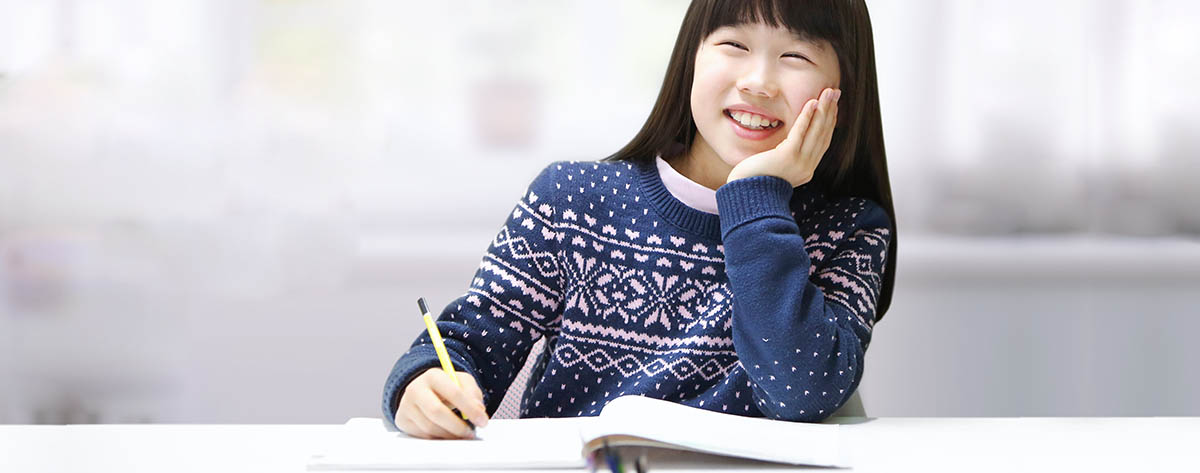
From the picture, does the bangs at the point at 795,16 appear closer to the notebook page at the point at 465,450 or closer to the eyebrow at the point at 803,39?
the eyebrow at the point at 803,39

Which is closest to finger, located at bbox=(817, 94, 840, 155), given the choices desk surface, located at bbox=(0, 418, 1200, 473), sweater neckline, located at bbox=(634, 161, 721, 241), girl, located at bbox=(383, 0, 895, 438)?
girl, located at bbox=(383, 0, 895, 438)

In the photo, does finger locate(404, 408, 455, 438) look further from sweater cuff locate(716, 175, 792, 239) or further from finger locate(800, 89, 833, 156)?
finger locate(800, 89, 833, 156)

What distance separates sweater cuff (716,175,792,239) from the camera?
95cm

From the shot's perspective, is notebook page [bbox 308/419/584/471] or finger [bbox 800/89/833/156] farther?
finger [bbox 800/89/833/156]

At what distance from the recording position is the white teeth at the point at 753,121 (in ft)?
3.43

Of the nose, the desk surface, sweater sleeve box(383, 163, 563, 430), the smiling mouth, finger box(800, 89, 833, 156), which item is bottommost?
the desk surface

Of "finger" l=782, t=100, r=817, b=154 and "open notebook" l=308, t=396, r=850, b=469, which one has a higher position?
"finger" l=782, t=100, r=817, b=154

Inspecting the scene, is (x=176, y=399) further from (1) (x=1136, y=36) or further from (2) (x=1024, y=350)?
(1) (x=1136, y=36)

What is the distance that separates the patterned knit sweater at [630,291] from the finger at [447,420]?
0.14 meters

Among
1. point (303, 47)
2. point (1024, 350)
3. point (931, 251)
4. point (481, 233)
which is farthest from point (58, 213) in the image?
point (1024, 350)

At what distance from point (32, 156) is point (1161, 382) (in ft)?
6.76

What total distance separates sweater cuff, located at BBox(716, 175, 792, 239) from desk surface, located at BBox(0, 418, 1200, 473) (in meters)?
0.21

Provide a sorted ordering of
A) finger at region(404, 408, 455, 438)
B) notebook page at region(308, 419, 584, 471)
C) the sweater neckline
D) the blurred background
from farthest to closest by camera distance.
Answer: the blurred background → the sweater neckline → finger at region(404, 408, 455, 438) → notebook page at region(308, 419, 584, 471)

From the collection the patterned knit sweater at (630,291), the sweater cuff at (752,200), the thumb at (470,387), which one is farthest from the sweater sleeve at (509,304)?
the sweater cuff at (752,200)
